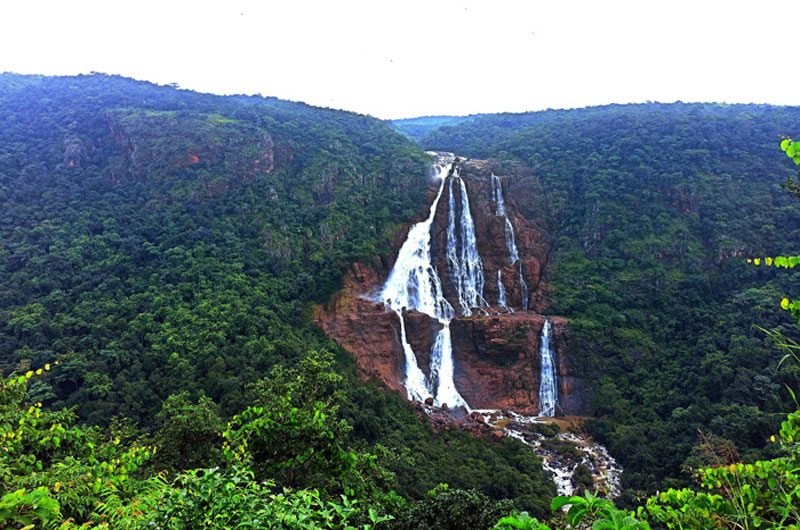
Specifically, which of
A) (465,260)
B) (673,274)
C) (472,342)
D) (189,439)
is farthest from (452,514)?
(673,274)

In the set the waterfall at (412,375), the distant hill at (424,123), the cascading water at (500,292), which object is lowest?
the waterfall at (412,375)

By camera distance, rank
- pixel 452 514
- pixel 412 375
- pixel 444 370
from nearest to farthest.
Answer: pixel 452 514 → pixel 412 375 → pixel 444 370

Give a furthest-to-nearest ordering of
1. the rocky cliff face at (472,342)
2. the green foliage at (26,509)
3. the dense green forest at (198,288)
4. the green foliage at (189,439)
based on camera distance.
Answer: the rocky cliff face at (472,342), the green foliage at (189,439), the dense green forest at (198,288), the green foliage at (26,509)

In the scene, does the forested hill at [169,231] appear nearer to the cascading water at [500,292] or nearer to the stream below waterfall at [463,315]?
the stream below waterfall at [463,315]

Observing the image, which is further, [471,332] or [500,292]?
[500,292]

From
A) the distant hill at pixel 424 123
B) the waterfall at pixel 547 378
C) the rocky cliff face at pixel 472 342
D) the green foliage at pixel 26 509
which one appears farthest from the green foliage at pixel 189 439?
the distant hill at pixel 424 123

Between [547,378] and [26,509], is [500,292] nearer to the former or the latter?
[547,378]
